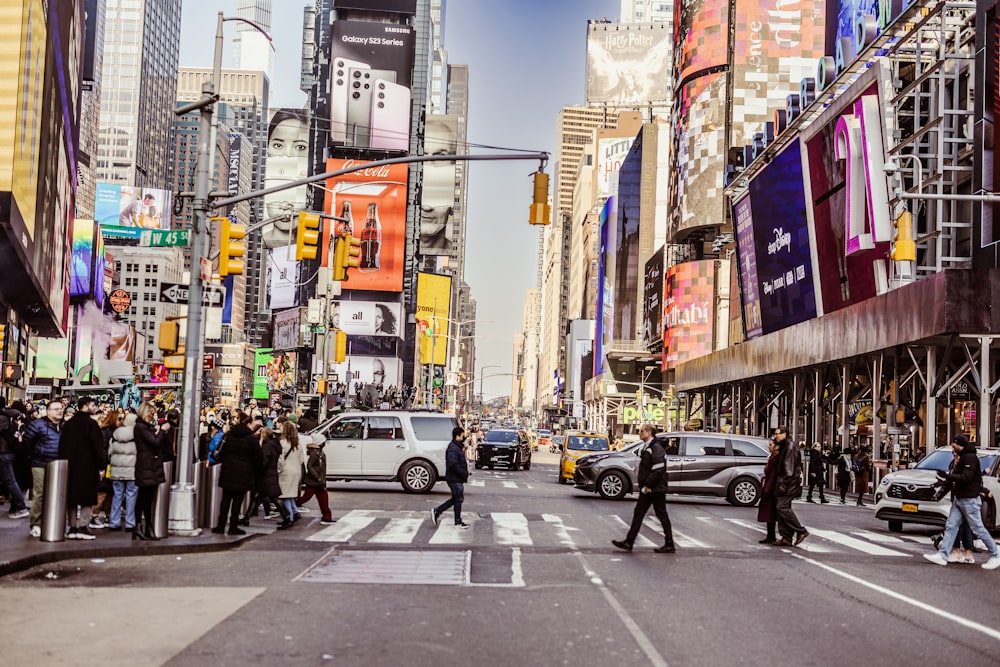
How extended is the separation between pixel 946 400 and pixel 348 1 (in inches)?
3741

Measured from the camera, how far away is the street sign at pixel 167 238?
1828cm

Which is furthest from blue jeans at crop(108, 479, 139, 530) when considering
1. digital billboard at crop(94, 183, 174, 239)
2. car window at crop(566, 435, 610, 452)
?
digital billboard at crop(94, 183, 174, 239)

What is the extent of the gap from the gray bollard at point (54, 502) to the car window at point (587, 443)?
2704cm

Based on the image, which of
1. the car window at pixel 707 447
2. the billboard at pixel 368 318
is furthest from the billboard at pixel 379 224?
the car window at pixel 707 447

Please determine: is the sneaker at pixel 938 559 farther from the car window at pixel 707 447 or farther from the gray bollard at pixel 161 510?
the car window at pixel 707 447

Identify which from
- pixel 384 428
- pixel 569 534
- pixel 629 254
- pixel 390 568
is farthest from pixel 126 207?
pixel 390 568

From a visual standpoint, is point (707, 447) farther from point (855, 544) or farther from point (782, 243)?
point (782, 243)

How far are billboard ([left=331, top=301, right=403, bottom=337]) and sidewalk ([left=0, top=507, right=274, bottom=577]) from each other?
9431 cm

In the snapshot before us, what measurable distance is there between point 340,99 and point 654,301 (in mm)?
36435

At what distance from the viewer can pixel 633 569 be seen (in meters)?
14.6

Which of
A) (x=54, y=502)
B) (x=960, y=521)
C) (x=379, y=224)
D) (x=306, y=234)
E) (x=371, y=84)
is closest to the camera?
(x=54, y=502)

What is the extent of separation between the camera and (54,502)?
15.4 m

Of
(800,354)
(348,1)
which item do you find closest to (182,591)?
(800,354)

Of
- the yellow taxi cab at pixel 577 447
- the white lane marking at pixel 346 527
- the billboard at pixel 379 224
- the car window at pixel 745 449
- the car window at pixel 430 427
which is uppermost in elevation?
the billboard at pixel 379 224
